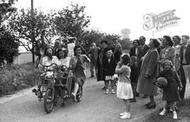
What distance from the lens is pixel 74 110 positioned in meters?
7.34

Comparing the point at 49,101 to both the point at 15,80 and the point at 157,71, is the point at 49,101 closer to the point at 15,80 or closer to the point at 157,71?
the point at 157,71

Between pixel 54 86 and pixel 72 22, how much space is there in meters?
10.3

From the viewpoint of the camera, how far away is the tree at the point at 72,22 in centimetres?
1725

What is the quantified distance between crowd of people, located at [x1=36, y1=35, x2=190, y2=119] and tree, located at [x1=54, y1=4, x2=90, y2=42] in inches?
324

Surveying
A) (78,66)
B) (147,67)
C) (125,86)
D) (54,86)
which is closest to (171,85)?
(147,67)

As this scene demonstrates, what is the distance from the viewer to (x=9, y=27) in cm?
1842

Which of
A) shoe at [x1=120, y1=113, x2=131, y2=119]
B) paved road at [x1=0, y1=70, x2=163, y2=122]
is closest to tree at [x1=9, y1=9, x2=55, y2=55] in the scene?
paved road at [x1=0, y1=70, x2=163, y2=122]

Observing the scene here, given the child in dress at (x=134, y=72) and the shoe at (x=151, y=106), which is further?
the child in dress at (x=134, y=72)

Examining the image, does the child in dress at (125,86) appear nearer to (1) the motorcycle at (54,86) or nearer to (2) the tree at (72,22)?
(1) the motorcycle at (54,86)

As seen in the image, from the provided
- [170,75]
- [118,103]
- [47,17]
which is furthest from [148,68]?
[47,17]

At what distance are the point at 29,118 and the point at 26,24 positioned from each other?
40.5 ft

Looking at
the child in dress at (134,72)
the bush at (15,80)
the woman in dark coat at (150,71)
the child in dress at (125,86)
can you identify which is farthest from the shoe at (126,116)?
the bush at (15,80)

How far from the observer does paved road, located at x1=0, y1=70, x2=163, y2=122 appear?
6618 millimetres

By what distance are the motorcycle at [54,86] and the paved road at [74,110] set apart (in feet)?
1.00
